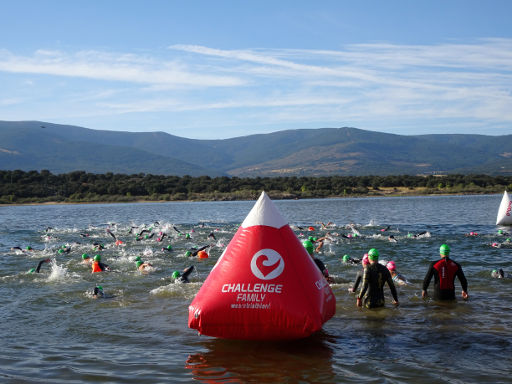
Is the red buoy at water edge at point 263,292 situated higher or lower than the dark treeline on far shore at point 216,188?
lower

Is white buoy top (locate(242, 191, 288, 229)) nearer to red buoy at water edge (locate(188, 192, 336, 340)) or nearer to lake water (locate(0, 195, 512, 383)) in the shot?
red buoy at water edge (locate(188, 192, 336, 340))

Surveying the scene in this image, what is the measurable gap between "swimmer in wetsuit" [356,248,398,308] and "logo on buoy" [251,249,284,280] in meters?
2.60

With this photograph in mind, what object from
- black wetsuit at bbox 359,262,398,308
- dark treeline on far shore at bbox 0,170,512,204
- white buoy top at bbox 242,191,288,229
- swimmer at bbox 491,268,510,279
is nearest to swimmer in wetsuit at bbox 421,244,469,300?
black wetsuit at bbox 359,262,398,308

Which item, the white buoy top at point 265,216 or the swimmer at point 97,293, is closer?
the white buoy top at point 265,216

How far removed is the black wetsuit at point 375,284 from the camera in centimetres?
976

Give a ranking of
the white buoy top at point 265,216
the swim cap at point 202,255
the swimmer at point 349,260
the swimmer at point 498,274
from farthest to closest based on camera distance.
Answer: the swim cap at point 202,255
the swimmer at point 349,260
the swimmer at point 498,274
the white buoy top at point 265,216

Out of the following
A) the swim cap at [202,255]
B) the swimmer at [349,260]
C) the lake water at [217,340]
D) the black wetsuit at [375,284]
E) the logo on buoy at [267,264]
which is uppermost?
the logo on buoy at [267,264]

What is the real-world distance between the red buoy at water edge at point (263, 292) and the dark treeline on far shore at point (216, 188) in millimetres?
72666

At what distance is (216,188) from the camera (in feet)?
306

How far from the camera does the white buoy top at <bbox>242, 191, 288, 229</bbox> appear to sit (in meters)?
8.09

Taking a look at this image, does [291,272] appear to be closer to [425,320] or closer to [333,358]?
[333,358]

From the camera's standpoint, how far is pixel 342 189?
85.8 metres

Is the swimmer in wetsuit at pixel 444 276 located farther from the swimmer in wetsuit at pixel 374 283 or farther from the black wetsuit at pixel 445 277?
the swimmer in wetsuit at pixel 374 283

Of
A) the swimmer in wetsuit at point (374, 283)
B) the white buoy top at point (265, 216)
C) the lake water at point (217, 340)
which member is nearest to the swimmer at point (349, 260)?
the lake water at point (217, 340)
